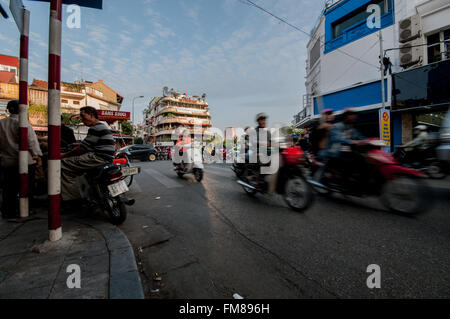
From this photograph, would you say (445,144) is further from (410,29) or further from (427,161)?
(410,29)

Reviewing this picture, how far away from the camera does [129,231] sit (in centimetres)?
297

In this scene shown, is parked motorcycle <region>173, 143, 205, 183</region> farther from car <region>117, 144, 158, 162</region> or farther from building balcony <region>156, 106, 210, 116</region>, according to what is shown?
building balcony <region>156, 106, 210, 116</region>

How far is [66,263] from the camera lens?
6.53 ft

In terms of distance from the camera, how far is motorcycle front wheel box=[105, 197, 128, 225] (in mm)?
3172

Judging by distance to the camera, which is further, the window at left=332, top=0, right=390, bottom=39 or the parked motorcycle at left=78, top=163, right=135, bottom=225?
the window at left=332, top=0, right=390, bottom=39

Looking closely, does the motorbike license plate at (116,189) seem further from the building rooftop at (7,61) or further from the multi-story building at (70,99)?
the building rooftop at (7,61)

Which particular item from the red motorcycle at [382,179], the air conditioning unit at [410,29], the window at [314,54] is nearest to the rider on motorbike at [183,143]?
the red motorcycle at [382,179]

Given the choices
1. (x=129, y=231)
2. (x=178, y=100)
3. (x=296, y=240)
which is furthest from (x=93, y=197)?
(x=178, y=100)

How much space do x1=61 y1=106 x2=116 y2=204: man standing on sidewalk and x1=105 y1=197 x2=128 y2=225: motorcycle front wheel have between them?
59cm

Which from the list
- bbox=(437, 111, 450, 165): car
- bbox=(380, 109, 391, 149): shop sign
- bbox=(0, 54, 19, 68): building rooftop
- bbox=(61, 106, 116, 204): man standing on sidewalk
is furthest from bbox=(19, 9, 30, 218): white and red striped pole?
bbox=(0, 54, 19, 68): building rooftop

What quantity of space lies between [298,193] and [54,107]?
3.54 m

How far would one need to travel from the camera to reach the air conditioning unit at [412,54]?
1177cm
